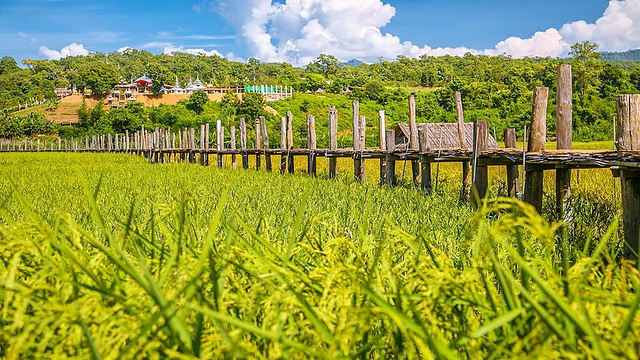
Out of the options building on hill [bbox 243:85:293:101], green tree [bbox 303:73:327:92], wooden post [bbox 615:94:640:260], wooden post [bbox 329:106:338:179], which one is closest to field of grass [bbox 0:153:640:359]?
wooden post [bbox 615:94:640:260]

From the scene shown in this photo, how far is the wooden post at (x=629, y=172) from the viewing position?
437cm

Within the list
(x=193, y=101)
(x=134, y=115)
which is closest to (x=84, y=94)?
(x=193, y=101)

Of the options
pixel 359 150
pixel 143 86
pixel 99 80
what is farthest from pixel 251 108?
pixel 359 150

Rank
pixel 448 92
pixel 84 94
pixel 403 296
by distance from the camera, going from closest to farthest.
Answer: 1. pixel 403 296
2. pixel 448 92
3. pixel 84 94

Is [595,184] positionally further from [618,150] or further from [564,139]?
[618,150]

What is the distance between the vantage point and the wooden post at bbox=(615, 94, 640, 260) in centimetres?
437

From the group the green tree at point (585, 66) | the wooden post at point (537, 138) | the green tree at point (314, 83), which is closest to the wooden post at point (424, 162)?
the wooden post at point (537, 138)

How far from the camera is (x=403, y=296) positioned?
3.26 feet

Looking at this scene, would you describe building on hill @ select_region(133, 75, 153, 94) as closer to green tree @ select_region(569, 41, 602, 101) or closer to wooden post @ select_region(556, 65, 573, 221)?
green tree @ select_region(569, 41, 602, 101)

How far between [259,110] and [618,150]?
71.8 metres

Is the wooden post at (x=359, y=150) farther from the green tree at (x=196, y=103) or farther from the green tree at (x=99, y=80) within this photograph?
the green tree at (x=99, y=80)

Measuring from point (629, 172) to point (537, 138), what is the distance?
178cm

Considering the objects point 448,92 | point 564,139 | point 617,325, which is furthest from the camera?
point 448,92

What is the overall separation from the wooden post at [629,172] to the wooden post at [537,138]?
57.7 inches
